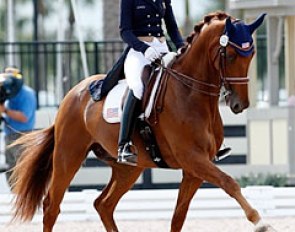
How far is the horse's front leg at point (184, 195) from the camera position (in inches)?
397

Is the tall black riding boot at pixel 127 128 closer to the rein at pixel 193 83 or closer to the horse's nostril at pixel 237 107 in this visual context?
the rein at pixel 193 83

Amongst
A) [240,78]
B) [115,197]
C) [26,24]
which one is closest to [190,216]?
[115,197]

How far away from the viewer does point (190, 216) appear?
13734mm

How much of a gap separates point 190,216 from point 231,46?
4.71 metres

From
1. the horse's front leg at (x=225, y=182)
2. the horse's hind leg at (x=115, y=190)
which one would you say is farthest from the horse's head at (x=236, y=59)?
the horse's hind leg at (x=115, y=190)

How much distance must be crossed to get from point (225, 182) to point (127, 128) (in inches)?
50.1

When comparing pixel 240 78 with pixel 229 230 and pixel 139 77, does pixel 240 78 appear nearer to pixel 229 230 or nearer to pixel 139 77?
pixel 139 77

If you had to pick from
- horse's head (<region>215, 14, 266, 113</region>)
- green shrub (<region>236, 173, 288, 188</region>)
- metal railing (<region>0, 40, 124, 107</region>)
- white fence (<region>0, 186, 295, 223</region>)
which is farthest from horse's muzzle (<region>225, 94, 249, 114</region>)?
metal railing (<region>0, 40, 124, 107</region>)

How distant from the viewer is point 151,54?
393 inches

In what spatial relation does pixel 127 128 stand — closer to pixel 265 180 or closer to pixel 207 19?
pixel 207 19

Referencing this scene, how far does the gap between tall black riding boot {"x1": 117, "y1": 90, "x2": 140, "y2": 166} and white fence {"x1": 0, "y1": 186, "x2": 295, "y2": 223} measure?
3654 mm

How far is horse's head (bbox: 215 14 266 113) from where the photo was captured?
928cm

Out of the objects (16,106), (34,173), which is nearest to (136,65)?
(34,173)

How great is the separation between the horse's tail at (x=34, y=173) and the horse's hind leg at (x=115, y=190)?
2.30 ft
